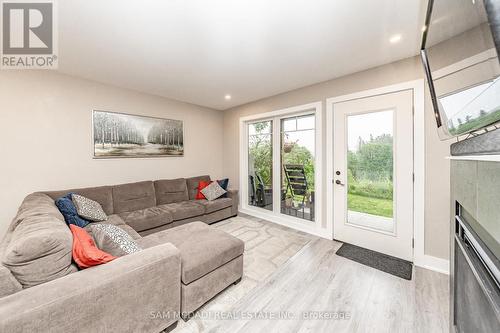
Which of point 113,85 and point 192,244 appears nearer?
point 192,244

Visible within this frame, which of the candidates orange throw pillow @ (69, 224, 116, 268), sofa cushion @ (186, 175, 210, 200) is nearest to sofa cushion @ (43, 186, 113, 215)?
sofa cushion @ (186, 175, 210, 200)

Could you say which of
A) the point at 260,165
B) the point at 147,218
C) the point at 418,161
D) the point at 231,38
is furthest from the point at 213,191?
the point at 418,161

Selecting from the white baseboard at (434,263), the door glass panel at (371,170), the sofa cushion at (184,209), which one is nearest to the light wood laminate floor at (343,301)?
the white baseboard at (434,263)

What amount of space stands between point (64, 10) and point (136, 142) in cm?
210

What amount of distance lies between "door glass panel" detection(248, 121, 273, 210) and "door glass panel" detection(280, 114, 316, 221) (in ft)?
1.00

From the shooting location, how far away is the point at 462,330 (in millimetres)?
969

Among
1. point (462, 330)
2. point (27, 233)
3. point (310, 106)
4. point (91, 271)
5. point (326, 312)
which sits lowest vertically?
point (326, 312)

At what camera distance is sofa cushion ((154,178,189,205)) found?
3.43 meters

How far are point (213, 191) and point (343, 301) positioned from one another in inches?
107

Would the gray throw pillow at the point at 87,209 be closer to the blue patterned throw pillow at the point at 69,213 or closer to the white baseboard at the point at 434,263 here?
the blue patterned throw pillow at the point at 69,213

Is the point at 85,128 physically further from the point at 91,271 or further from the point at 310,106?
the point at 310,106

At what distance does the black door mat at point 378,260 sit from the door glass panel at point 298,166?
2.76ft

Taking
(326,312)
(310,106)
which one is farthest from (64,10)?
Answer: (326,312)

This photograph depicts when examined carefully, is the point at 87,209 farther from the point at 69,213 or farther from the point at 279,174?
the point at 279,174
